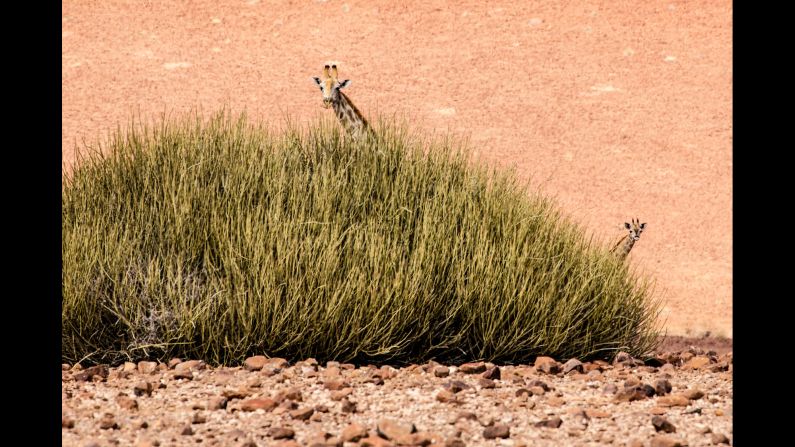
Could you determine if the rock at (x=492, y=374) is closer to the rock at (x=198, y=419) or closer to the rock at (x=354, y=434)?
the rock at (x=354, y=434)

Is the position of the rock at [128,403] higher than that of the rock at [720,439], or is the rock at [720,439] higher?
the rock at [720,439]

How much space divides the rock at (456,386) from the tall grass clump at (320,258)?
60 cm

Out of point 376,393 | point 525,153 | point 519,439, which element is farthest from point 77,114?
point 519,439

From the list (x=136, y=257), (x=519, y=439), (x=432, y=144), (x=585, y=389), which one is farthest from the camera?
(x=432, y=144)

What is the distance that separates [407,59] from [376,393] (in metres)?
8.98

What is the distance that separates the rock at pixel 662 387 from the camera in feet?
16.5

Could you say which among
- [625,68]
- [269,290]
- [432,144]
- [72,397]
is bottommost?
[72,397]

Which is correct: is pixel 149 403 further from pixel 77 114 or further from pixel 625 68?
pixel 625 68

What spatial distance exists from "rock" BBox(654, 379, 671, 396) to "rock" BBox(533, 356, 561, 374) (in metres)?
0.61

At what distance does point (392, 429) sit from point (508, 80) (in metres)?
9.32

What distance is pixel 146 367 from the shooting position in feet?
17.3

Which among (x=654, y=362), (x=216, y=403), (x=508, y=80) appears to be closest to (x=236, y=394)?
(x=216, y=403)

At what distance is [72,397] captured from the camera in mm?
4785

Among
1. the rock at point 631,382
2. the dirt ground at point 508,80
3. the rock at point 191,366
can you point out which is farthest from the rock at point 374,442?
the dirt ground at point 508,80
